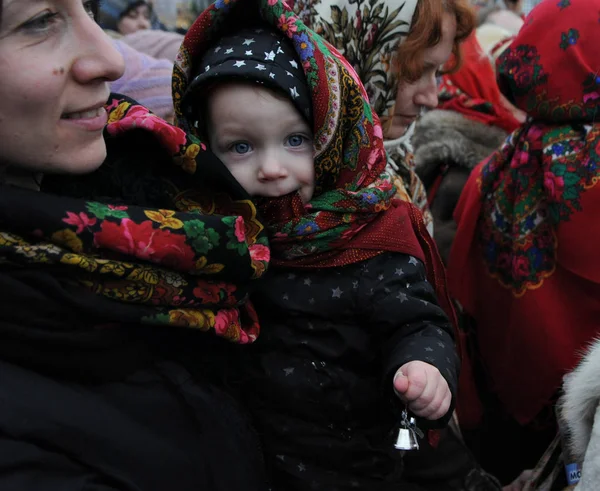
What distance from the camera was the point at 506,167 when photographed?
246cm

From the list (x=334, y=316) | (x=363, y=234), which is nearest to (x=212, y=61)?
(x=363, y=234)

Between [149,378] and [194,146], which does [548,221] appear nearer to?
[194,146]

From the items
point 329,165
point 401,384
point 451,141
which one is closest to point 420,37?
point 329,165

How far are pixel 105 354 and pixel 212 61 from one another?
77 cm

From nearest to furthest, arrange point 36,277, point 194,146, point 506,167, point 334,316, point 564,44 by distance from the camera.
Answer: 1. point 36,277
2. point 194,146
3. point 334,316
4. point 564,44
5. point 506,167

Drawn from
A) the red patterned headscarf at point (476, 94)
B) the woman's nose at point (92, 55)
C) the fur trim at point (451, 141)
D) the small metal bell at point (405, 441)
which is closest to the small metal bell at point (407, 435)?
the small metal bell at point (405, 441)

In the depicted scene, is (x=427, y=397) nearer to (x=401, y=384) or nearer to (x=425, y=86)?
(x=401, y=384)

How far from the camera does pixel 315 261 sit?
154 centimetres

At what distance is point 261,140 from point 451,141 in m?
1.75

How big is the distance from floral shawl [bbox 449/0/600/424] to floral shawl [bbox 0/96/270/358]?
3.92ft

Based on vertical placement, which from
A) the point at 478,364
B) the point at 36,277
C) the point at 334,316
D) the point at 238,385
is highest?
the point at 36,277

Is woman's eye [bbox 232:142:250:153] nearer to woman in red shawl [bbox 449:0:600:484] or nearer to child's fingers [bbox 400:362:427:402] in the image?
child's fingers [bbox 400:362:427:402]

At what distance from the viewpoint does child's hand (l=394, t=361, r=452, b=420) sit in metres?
1.30

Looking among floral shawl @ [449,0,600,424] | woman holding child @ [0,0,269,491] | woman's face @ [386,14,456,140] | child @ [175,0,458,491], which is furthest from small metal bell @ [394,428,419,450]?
woman's face @ [386,14,456,140]
